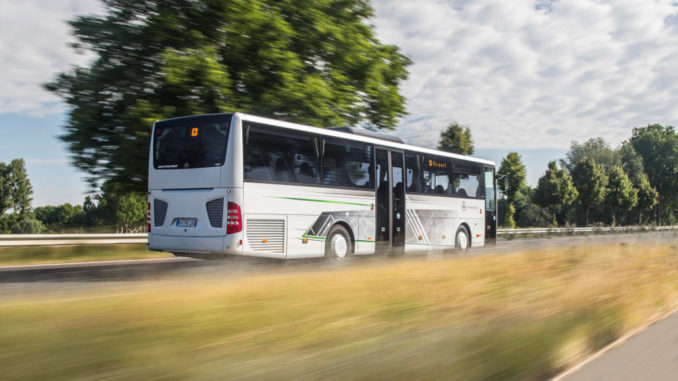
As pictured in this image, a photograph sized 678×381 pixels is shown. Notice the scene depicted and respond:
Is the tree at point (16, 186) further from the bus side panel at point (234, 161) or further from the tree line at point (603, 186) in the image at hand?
the bus side panel at point (234, 161)

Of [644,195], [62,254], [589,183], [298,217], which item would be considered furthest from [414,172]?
[644,195]

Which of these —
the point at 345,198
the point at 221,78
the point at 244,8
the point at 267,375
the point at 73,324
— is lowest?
the point at 267,375

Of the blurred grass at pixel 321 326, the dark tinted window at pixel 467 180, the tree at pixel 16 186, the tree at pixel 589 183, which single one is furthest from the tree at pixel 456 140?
the tree at pixel 16 186

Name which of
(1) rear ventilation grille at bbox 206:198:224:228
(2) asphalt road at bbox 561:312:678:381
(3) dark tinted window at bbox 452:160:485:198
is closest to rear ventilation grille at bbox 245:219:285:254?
(1) rear ventilation grille at bbox 206:198:224:228

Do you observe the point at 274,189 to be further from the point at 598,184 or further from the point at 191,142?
the point at 598,184

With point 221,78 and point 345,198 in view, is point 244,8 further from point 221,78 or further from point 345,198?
point 345,198

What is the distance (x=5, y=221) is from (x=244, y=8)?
9977cm

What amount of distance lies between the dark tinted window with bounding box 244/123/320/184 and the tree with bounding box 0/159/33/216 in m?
105

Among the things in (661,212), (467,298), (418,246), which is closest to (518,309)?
(467,298)

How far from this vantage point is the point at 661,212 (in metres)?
99.8

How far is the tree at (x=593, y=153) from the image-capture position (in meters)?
99.8

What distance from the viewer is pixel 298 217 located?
12398 millimetres

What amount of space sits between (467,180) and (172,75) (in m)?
9.82

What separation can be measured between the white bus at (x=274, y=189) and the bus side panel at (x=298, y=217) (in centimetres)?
2
